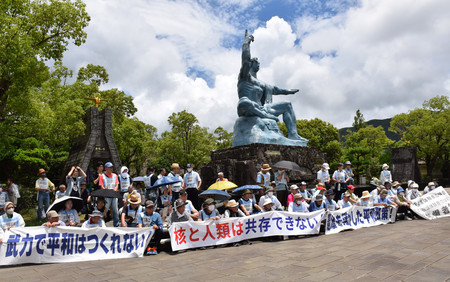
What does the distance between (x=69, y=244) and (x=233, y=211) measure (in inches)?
Result: 142

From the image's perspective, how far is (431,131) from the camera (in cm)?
3675

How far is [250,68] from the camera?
1566 cm

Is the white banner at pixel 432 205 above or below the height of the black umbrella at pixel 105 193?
below

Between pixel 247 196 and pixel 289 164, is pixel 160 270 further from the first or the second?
pixel 289 164

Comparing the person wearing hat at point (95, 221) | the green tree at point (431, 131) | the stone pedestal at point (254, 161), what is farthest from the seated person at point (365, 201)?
the green tree at point (431, 131)

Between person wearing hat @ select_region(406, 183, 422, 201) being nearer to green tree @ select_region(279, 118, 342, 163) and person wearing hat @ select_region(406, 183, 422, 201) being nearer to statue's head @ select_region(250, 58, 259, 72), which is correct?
statue's head @ select_region(250, 58, 259, 72)

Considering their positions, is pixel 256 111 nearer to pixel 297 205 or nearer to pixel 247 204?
pixel 297 205

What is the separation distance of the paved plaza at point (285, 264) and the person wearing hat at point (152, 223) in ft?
1.14

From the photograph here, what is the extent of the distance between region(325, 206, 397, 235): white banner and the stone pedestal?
3.44 m

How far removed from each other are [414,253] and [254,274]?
3086 millimetres

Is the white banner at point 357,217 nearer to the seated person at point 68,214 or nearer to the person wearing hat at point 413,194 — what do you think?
the person wearing hat at point 413,194

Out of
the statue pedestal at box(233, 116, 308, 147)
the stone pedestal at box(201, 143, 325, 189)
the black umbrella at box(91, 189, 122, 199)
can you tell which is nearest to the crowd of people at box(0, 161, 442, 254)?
the black umbrella at box(91, 189, 122, 199)

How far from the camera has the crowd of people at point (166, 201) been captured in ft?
22.9

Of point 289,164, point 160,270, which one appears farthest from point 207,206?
point 289,164
